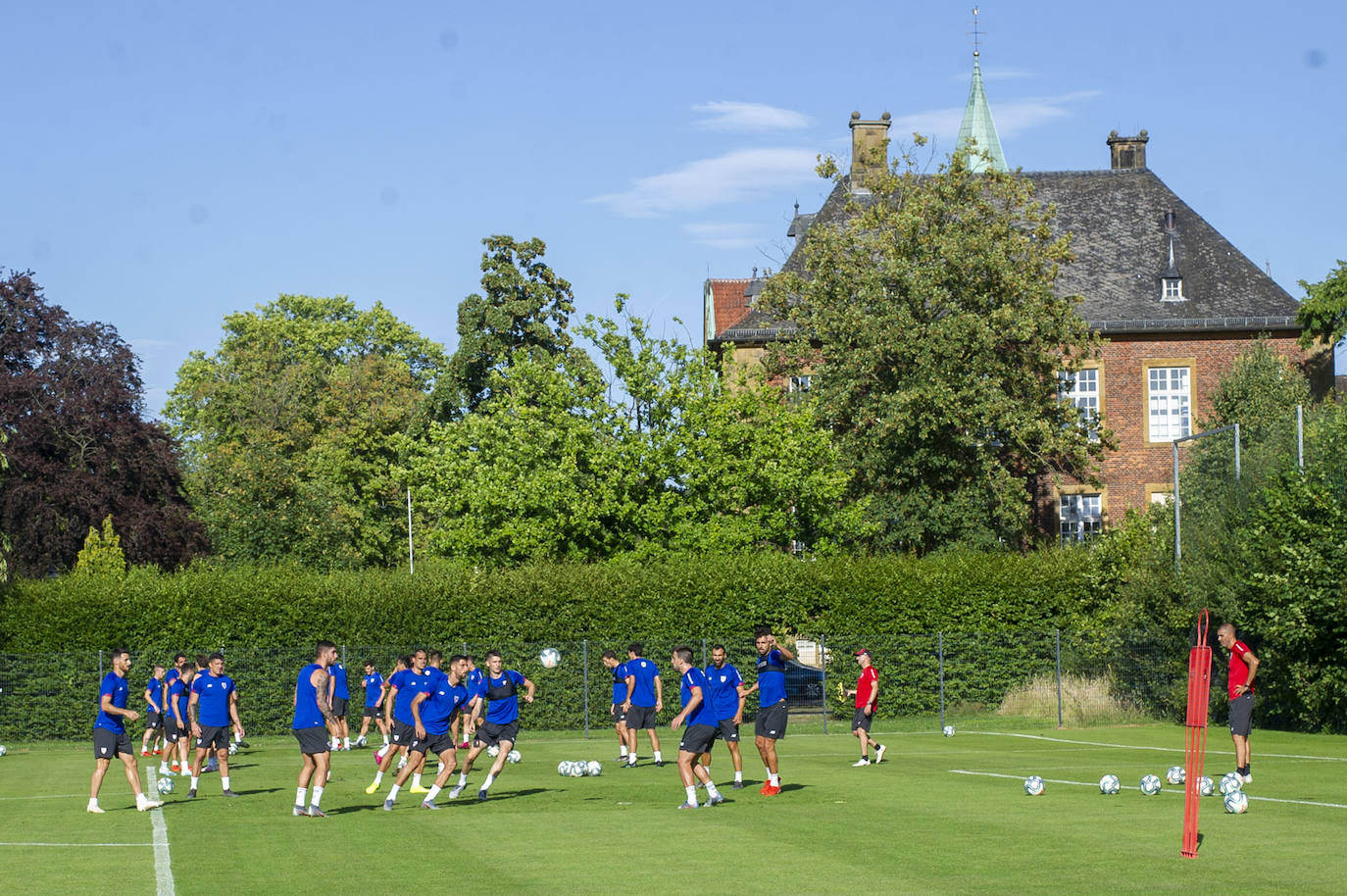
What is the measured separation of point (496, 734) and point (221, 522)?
156 feet

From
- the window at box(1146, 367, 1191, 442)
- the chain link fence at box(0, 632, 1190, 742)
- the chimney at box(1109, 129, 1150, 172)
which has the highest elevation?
the chimney at box(1109, 129, 1150, 172)

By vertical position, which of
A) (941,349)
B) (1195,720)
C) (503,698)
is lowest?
(503,698)

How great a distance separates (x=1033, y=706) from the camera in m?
34.1

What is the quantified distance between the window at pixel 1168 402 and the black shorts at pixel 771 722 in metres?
35.6

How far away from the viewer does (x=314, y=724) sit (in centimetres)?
1698

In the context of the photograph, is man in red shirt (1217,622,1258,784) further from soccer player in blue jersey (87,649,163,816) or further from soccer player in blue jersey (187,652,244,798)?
soccer player in blue jersey (87,649,163,816)

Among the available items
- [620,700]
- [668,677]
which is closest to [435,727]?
[620,700]

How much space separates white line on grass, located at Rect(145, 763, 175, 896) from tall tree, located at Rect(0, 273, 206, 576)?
Result: 101 ft

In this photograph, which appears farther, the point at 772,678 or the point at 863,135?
the point at 863,135

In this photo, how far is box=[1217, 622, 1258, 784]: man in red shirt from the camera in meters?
18.3

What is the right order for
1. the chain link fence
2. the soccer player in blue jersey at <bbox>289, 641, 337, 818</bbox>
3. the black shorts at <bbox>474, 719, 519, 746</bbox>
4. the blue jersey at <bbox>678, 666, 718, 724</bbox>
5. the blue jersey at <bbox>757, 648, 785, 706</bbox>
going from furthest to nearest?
the chain link fence < the blue jersey at <bbox>757, 648, 785, 706</bbox> < the black shorts at <bbox>474, 719, 519, 746</bbox> < the blue jersey at <bbox>678, 666, 718, 724</bbox> < the soccer player in blue jersey at <bbox>289, 641, 337, 818</bbox>

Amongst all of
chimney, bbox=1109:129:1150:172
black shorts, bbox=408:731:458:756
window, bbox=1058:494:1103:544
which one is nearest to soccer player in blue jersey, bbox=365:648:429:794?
black shorts, bbox=408:731:458:756

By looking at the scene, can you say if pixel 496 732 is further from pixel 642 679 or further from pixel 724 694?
pixel 642 679

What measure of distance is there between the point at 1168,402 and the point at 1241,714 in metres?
34.8
